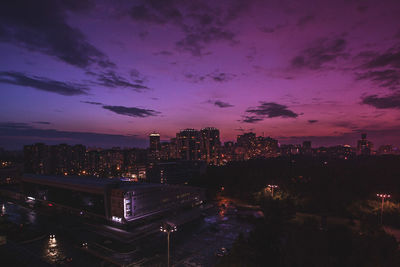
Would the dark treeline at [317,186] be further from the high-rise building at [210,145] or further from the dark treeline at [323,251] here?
the high-rise building at [210,145]

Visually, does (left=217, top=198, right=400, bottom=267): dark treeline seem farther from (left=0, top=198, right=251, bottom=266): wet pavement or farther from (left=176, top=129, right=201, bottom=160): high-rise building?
(left=176, top=129, right=201, bottom=160): high-rise building

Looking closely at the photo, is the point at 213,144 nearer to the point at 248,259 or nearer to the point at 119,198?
the point at 119,198

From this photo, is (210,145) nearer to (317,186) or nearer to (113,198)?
(317,186)

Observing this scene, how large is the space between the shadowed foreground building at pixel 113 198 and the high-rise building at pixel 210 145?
128721 mm

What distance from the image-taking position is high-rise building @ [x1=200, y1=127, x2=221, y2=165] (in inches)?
7215

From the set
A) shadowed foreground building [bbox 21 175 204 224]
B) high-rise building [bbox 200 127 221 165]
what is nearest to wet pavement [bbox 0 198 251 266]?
shadowed foreground building [bbox 21 175 204 224]

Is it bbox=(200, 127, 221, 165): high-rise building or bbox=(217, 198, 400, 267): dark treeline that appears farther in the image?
bbox=(200, 127, 221, 165): high-rise building

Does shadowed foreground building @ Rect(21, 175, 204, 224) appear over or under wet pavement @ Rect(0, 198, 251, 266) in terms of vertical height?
over

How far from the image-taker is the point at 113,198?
38562 mm

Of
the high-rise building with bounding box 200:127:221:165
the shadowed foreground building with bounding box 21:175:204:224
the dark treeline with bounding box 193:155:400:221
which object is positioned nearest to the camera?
the shadowed foreground building with bounding box 21:175:204:224

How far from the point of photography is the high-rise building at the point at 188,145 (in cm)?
17812

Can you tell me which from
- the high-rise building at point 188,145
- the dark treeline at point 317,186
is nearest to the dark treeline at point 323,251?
the dark treeline at point 317,186

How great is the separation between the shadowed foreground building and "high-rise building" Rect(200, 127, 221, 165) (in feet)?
422

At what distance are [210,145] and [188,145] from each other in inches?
759
